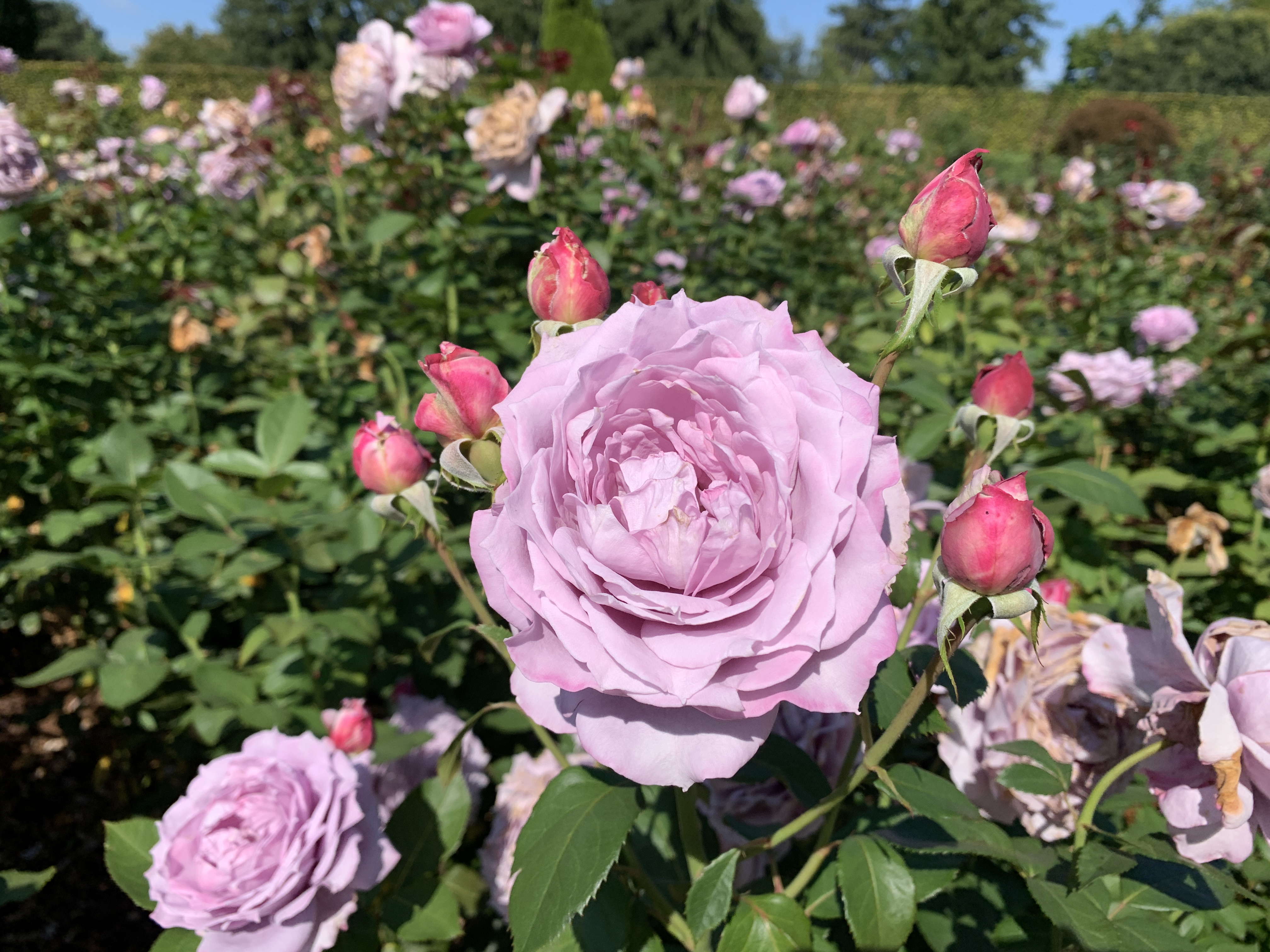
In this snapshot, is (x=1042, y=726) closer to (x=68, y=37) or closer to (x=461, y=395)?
(x=461, y=395)

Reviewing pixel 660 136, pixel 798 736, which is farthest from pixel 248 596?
pixel 660 136

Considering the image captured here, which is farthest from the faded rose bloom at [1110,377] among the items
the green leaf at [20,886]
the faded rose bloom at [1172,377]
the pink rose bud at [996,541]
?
the green leaf at [20,886]

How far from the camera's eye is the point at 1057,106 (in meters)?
17.0

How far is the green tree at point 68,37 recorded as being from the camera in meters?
20.5

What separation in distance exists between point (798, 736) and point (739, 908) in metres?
0.24

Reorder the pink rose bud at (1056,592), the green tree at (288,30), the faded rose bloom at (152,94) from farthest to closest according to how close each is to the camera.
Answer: the green tree at (288,30), the faded rose bloom at (152,94), the pink rose bud at (1056,592)

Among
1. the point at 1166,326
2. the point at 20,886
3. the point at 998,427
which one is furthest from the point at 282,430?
the point at 1166,326

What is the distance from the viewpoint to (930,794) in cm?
67

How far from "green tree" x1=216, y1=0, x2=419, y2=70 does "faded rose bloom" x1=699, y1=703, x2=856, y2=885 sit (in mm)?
27764

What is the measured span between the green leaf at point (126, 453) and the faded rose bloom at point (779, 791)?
118 centimetres

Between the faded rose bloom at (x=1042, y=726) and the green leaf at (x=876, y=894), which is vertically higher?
the green leaf at (x=876, y=894)

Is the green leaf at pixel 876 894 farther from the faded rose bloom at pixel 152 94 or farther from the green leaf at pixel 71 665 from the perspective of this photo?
the faded rose bloom at pixel 152 94

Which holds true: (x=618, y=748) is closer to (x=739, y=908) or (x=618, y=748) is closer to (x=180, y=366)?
(x=739, y=908)

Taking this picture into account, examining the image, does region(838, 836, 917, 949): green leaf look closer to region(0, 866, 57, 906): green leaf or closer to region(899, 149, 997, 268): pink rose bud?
region(899, 149, 997, 268): pink rose bud
